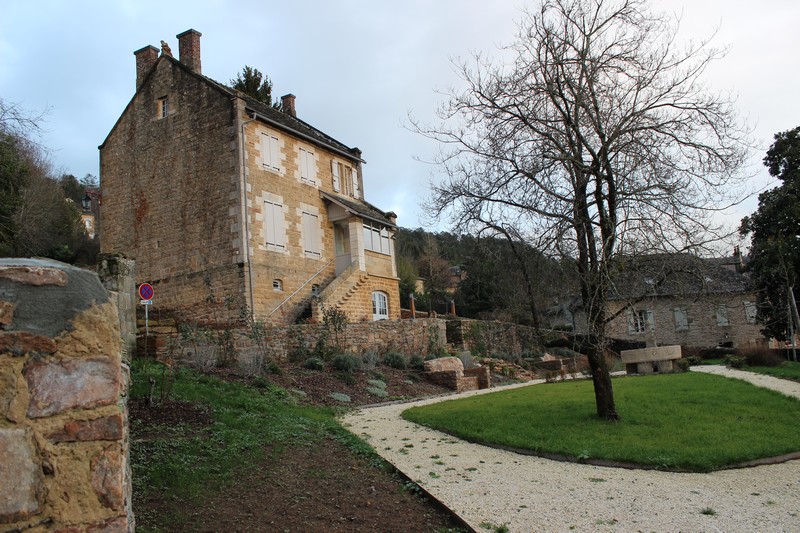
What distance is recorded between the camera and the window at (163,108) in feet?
76.9

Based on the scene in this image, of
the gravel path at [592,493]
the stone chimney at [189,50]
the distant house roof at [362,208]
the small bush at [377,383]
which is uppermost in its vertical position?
the stone chimney at [189,50]

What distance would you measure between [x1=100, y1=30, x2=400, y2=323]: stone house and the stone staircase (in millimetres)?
47

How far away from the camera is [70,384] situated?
2.81m

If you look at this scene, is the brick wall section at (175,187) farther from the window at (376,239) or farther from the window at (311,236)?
the window at (376,239)

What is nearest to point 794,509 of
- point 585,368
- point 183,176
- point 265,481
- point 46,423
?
point 265,481

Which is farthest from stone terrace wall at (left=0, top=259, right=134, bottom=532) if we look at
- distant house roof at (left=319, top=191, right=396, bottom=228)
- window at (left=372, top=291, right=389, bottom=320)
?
window at (left=372, top=291, right=389, bottom=320)

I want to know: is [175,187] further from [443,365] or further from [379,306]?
[443,365]

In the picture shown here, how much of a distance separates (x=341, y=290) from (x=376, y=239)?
12.4 ft

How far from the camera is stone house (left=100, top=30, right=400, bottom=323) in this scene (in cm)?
2125

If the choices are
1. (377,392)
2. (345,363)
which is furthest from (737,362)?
(345,363)

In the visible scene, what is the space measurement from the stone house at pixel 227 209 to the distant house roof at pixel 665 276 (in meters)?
13.0

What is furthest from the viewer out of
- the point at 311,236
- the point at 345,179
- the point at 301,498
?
the point at 345,179

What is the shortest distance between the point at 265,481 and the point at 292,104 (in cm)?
2561

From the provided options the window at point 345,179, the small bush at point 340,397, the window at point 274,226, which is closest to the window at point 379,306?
the window at point 274,226
